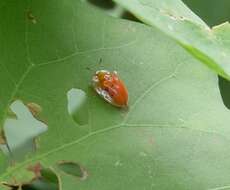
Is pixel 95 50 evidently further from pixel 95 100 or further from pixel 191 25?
pixel 191 25

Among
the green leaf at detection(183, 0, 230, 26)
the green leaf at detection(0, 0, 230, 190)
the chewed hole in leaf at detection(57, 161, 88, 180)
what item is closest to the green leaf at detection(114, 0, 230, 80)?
the green leaf at detection(0, 0, 230, 190)

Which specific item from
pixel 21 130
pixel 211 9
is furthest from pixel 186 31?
pixel 211 9

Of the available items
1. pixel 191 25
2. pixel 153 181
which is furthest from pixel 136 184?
pixel 191 25

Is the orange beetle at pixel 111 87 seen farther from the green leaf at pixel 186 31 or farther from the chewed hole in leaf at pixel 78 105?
the green leaf at pixel 186 31

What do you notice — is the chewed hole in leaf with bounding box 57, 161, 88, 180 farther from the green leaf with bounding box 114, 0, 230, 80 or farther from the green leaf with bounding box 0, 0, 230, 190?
the green leaf with bounding box 114, 0, 230, 80

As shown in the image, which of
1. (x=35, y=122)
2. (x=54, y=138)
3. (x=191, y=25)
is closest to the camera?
(x=191, y=25)

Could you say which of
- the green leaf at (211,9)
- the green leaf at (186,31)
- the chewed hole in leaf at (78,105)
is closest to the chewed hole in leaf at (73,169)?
the chewed hole in leaf at (78,105)
